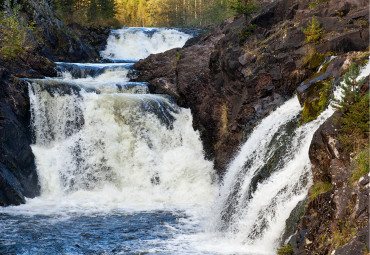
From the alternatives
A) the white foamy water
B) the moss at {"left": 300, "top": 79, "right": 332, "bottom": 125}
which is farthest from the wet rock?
the white foamy water

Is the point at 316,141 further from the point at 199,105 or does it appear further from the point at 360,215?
the point at 199,105

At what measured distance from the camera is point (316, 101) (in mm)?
9055

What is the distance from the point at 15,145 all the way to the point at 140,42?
1855cm

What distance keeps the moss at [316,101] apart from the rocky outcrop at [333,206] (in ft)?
6.25

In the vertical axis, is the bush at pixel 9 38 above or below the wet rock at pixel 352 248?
above

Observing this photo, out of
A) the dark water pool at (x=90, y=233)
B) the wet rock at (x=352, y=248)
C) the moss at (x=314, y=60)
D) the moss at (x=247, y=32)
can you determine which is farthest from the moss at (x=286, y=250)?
the moss at (x=247, y=32)

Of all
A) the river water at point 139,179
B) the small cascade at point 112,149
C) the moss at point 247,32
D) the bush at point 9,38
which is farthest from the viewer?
the bush at point 9,38

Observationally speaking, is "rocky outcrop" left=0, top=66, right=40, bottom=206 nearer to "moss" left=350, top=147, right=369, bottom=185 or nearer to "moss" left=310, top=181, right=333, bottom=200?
"moss" left=310, top=181, right=333, bottom=200

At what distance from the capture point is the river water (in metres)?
8.12

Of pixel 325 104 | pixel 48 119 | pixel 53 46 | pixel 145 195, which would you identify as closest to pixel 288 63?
pixel 325 104

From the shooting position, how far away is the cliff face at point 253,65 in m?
11.3

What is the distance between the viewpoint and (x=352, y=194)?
5.63 meters

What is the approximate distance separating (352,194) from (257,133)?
577cm

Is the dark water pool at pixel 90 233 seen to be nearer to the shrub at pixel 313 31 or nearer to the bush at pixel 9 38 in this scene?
the shrub at pixel 313 31
